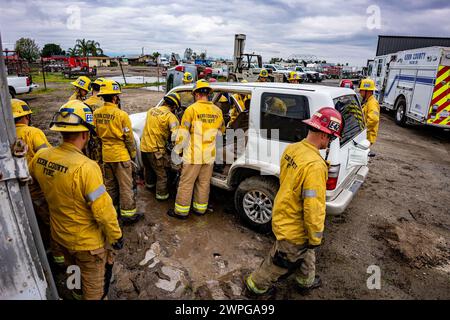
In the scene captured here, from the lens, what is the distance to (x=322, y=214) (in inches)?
93.8

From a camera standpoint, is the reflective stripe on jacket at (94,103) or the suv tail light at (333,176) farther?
the reflective stripe on jacket at (94,103)

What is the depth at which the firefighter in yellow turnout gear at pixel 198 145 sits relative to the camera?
13.2 ft

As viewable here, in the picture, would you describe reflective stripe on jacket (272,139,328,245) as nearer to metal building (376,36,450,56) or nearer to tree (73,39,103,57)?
metal building (376,36,450,56)

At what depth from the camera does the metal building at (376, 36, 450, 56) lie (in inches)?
780

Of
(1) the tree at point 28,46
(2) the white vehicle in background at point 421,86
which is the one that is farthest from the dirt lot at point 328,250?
(1) the tree at point 28,46

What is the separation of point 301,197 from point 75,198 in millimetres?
1734

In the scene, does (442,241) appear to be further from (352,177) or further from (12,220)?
(12,220)

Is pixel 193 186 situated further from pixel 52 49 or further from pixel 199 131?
pixel 52 49

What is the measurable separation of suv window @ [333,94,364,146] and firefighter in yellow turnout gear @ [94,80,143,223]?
2.69m

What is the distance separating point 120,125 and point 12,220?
2.32 meters

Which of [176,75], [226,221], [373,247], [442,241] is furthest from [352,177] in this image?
[176,75]

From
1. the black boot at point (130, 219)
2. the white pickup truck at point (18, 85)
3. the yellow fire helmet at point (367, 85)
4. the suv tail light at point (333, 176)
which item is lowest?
the black boot at point (130, 219)

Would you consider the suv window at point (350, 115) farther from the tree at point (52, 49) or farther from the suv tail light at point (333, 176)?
the tree at point (52, 49)

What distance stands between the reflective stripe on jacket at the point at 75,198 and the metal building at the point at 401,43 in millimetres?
23052
